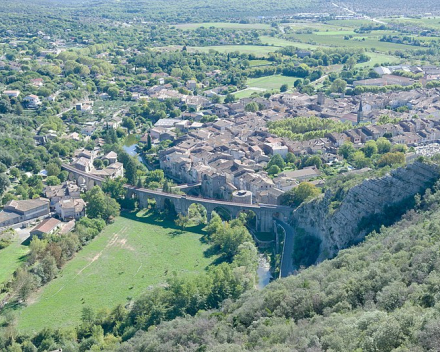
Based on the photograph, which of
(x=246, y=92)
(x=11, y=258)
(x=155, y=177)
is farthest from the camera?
(x=246, y=92)

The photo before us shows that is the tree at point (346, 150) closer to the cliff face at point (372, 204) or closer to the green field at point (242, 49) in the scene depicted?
the cliff face at point (372, 204)

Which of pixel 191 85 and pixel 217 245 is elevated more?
pixel 217 245

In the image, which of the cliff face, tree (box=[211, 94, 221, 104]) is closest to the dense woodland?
tree (box=[211, 94, 221, 104])

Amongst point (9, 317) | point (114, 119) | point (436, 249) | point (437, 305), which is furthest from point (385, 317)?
point (114, 119)

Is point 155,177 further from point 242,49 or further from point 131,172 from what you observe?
point 242,49

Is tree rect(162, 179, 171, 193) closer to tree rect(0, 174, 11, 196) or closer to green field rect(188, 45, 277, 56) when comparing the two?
tree rect(0, 174, 11, 196)

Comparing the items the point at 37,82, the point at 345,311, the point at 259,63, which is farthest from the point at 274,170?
the point at 259,63

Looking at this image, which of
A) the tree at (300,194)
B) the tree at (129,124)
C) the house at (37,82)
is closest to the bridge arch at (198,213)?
the tree at (300,194)
